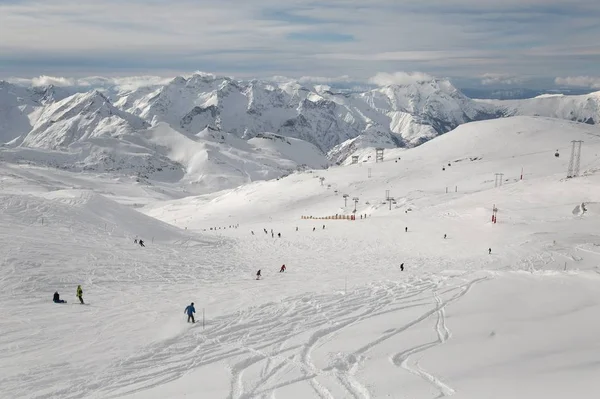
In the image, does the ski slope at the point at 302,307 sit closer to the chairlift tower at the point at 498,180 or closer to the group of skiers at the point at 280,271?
the group of skiers at the point at 280,271

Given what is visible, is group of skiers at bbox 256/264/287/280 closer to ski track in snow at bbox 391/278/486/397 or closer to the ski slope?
the ski slope

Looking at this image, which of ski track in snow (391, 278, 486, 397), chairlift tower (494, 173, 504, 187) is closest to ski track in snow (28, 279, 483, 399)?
ski track in snow (391, 278, 486, 397)

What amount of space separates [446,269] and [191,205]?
129 m

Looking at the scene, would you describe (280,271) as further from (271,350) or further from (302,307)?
(271,350)

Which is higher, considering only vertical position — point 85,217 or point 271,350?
point 271,350

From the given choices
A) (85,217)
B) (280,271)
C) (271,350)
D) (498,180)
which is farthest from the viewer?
(498,180)

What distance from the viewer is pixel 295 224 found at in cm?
7956

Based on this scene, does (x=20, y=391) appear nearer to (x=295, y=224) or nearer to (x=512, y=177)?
(x=295, y=224)

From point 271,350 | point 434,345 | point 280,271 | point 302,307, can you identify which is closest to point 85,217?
point 280,271

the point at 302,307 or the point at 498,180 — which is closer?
the point at 302,307

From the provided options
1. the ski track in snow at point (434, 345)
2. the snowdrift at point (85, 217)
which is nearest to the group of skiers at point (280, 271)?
the ski track in snow at point (434, 345)

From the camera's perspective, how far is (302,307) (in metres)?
26.8

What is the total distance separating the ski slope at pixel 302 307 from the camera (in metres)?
16.9

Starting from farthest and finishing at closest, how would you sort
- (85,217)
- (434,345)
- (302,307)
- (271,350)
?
(85,217), (302,307), (434,345), (271,350)
